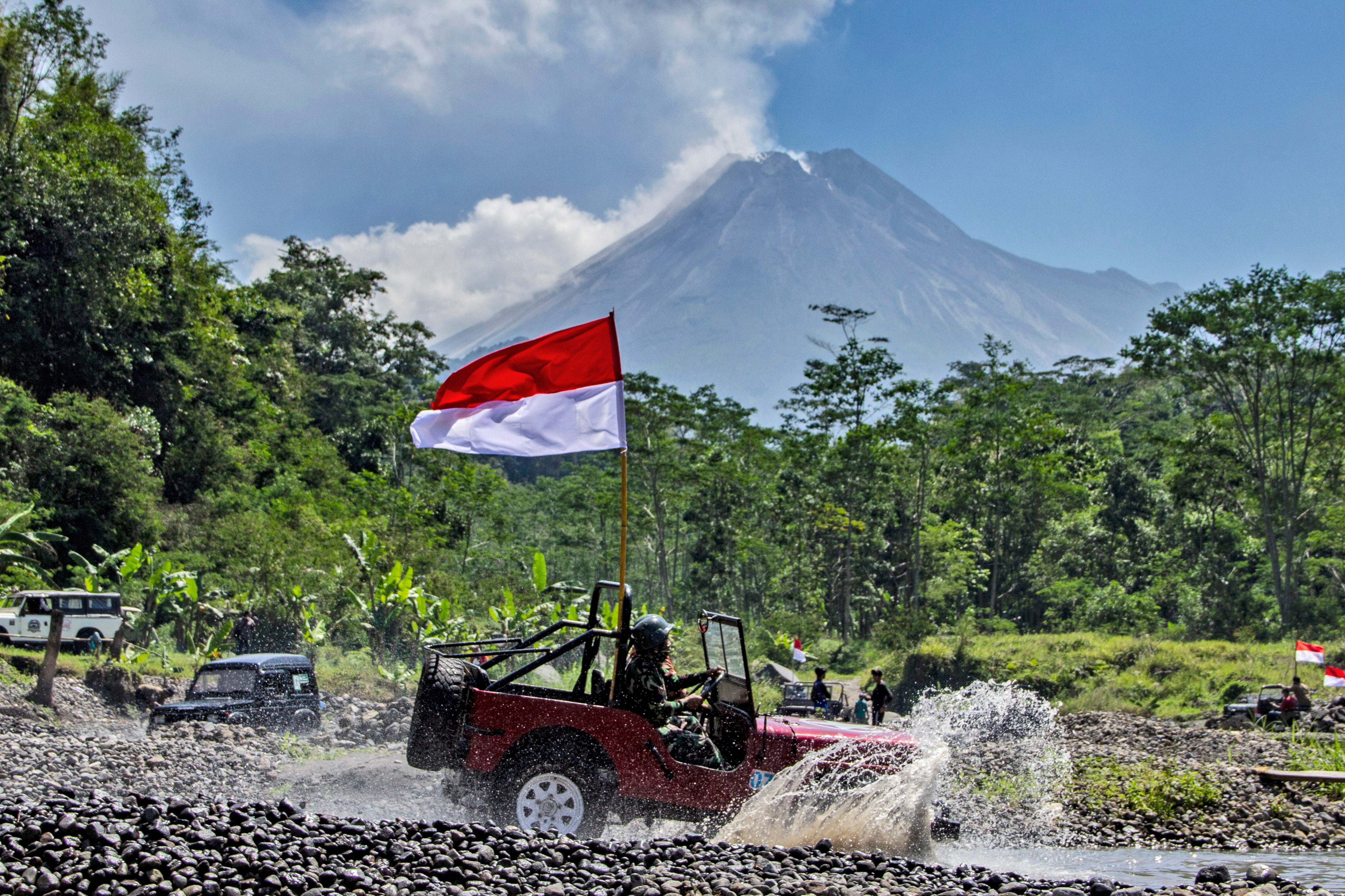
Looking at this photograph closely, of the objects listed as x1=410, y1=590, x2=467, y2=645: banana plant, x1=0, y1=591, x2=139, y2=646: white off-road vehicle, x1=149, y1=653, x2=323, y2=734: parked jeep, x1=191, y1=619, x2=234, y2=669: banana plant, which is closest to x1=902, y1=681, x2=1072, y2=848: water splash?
x1=149, y1=653, x2=323, y2=734: parked jeep

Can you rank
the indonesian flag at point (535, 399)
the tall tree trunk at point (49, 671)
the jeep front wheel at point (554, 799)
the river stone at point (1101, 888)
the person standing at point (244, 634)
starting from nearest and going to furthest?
1. the river stone at point (1101, 888)
2. the jeep front wheel at point (554, 799)
3. the indonesian flag at point (535, 399)
4. the tall tree trunk at point (49, 671)
5. the person standing at point (244, 634)

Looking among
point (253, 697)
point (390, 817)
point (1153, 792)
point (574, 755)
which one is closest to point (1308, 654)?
point (1153, 792)

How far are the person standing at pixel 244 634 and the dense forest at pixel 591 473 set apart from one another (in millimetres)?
1222

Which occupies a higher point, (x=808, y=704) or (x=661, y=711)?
(x=661, y=711)

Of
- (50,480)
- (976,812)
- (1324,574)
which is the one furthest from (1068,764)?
(1324,574)

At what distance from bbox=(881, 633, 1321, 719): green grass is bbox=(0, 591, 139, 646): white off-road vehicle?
71.8 ft

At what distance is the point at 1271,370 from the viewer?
117 feet

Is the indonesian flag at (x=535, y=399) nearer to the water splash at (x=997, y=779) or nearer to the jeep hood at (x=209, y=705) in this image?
the water splash at (x=997, y=779)

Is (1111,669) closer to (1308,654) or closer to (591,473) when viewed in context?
(1308,654)

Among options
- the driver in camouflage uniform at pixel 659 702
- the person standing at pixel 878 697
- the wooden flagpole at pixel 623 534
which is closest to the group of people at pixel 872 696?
the person standing at pixel 878 697

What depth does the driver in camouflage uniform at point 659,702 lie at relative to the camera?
7.19m

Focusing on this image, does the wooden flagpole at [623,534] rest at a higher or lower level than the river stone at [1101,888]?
higher

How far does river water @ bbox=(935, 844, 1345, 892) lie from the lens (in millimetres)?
7293

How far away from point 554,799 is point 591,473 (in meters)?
50.1
